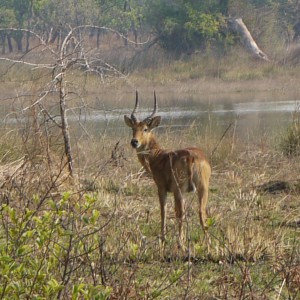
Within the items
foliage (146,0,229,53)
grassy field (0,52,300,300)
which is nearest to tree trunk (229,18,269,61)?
foliage (146,0,229,53)

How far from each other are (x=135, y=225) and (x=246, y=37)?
110 ft

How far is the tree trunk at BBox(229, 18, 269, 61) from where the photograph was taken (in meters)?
39.3

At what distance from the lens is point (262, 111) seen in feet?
72.2

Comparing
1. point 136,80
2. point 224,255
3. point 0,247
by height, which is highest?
point 0,247

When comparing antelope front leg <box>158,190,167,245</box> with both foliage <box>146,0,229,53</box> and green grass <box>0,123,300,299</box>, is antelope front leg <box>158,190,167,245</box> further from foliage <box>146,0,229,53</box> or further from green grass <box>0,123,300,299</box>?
foliage <box>146,0,229,53</box>

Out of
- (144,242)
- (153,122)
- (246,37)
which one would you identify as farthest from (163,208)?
(246,37)

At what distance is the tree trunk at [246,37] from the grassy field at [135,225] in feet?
76.9

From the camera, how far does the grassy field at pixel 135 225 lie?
4.26 meters

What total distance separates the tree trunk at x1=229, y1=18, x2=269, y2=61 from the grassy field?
23433mm

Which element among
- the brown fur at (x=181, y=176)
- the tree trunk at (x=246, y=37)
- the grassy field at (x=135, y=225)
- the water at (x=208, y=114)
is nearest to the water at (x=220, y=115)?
the water at (x=208, y=114)

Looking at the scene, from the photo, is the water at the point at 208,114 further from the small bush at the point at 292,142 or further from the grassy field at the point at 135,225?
the grassy field at the point at 135,225

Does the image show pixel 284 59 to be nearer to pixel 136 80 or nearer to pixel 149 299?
pixel 136 80

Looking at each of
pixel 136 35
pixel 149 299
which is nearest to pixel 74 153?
pixel 149 299

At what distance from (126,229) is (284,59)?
103 feet
